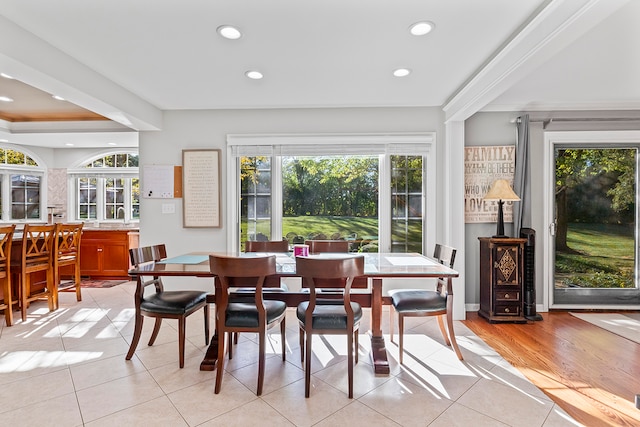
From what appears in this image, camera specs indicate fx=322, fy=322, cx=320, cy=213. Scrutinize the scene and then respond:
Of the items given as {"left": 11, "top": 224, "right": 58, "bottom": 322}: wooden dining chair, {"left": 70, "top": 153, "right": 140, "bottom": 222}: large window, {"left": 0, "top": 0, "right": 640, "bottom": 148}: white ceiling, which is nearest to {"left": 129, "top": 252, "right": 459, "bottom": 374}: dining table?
{"left": 0, "top": 0, "right": 640, "bottom": 148}: white ceiling

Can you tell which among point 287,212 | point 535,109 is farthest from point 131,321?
point 535,109

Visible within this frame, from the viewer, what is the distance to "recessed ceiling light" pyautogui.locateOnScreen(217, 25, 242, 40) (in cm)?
216

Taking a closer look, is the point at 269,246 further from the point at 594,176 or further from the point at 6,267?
the point at 594,176

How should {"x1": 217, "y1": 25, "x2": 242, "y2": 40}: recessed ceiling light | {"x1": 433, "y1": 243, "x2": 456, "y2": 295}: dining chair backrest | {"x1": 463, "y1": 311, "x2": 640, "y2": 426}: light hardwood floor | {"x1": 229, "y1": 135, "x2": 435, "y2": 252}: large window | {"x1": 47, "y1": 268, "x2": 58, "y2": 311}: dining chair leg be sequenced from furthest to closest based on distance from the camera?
{"x1": 229, "y1": 135, "x2": 435, "y2": 252}: large window < {"x1": 47, "y1": 268, "x2": 58, "y2": 311}: dining chair leg < {"x1": 433, "y1": 243, "x2": 456, "y2": 295}: dining chair backrest < {"x1": 217, "y1": 25, "x2": 242, "y2": 40}: recessed ceiling light < {"x1": 463, "y1": 311, "x2": 640, "y2": 426}: light hardwood floor

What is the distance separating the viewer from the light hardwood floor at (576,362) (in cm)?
192

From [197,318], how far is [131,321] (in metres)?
0.66

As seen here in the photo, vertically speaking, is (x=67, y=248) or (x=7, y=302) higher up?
(x=67, y=248)

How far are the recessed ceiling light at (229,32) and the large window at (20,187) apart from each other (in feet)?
18.7

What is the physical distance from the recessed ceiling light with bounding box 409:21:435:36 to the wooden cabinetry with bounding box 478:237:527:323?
219 centimetres

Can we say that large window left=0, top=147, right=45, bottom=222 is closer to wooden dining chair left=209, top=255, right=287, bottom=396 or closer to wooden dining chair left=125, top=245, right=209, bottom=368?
wooden dining chair left=125, top=245, right=209, bottom=368

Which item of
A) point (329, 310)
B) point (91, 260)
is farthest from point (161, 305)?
point (91, 260)

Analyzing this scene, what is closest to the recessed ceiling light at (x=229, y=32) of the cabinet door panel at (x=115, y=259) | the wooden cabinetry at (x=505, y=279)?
the wooden cabinetry at (x=505, y=279)

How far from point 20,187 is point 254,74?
5.64 meters

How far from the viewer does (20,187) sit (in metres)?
5.77
